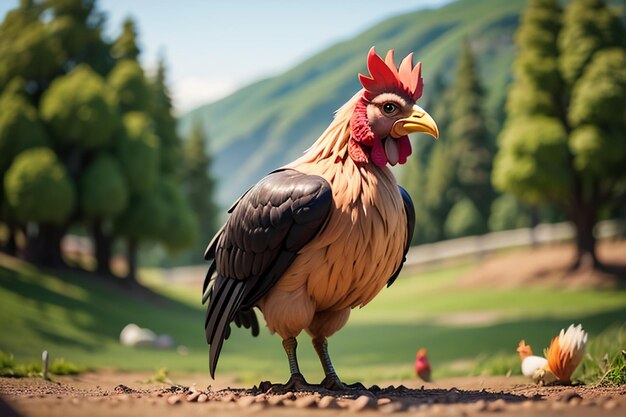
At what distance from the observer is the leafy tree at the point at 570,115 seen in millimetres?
17797

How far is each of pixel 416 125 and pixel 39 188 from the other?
1257 cm

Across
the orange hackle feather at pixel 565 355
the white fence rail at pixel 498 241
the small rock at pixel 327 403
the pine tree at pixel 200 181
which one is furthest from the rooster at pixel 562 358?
the pine tree at pixel 200 181

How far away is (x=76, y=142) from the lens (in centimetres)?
1741

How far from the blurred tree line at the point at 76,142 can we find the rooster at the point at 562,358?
40.8ft

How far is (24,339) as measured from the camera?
36.0 ft

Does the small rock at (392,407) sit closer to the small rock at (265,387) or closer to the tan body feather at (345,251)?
the tan body feather at (345,251)

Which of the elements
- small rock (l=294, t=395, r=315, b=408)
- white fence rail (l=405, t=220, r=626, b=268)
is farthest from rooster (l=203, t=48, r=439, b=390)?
white fence rail (l=405, t=220, r=626, b=268)

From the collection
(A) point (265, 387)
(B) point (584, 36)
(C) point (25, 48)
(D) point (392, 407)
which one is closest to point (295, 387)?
(A) point (265, 387)

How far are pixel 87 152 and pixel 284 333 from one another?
1475 cm

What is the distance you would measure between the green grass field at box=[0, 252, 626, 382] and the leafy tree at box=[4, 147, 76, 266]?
1280mm

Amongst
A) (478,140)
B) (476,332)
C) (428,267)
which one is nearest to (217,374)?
(476,332)

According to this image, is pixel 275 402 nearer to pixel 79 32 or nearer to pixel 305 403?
pixel 305 403

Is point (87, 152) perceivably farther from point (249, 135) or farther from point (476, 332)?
point (249, 135)

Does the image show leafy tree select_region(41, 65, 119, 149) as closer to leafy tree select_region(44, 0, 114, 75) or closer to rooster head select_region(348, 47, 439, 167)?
leafy tree select_region(44, 0, 114, 75)
